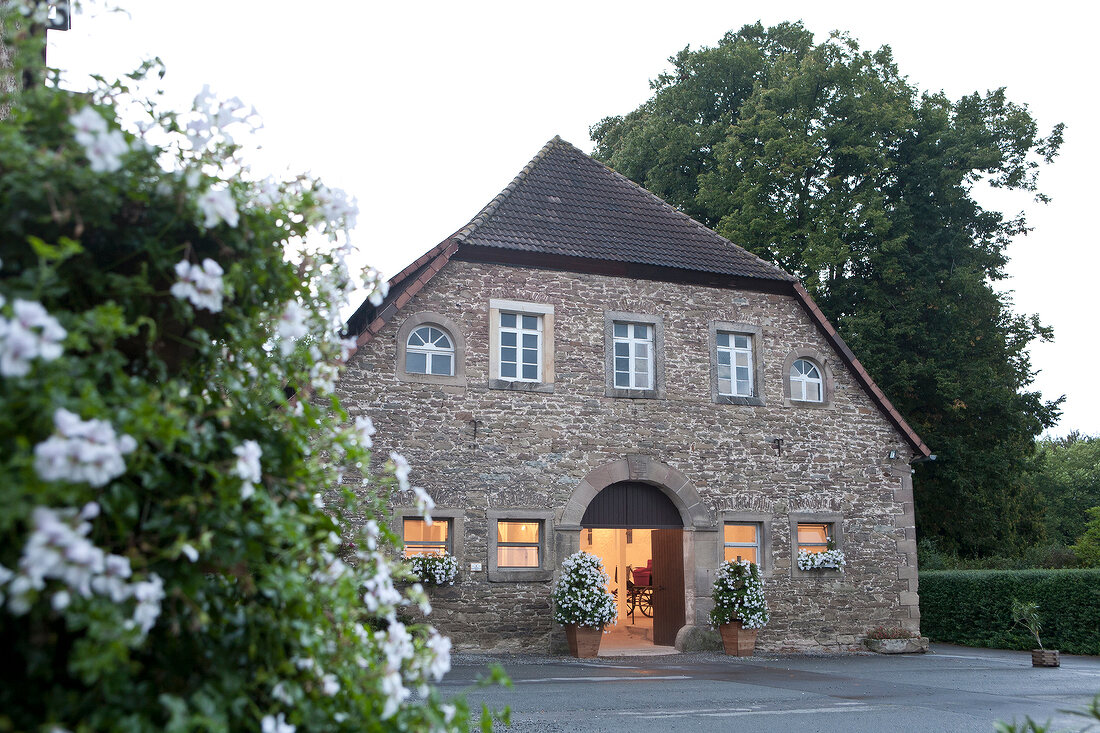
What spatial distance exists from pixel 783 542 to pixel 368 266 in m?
13.6

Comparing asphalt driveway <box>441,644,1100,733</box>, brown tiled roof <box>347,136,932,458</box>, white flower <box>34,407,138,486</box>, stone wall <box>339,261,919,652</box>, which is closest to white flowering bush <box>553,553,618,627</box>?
stone wall <box>339,261,919,652</box>

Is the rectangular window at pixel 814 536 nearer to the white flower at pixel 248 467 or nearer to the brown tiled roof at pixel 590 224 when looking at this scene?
the brown tiled roof at pixel 590 224

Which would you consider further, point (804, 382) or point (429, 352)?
point (804, 382)

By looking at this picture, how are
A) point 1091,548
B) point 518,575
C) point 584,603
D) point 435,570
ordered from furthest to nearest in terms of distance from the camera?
point 1091,548 < point 518,575 < point 584,603 < point 435,570

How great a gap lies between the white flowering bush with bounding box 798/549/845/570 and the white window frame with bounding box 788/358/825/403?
2575mm

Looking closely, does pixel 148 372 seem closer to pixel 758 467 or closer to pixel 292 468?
pixel 292 468

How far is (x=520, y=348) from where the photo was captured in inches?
557

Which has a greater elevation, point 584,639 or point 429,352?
point 429,352

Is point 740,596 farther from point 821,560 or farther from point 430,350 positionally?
point 430,350

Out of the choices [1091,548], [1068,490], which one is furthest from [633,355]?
[1068,490]

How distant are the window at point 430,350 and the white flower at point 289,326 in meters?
11.0

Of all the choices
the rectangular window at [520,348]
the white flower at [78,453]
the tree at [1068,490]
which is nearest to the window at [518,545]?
the rectangular window at [520,348]

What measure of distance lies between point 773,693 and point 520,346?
6343 mm

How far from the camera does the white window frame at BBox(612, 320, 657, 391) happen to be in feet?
48.6
